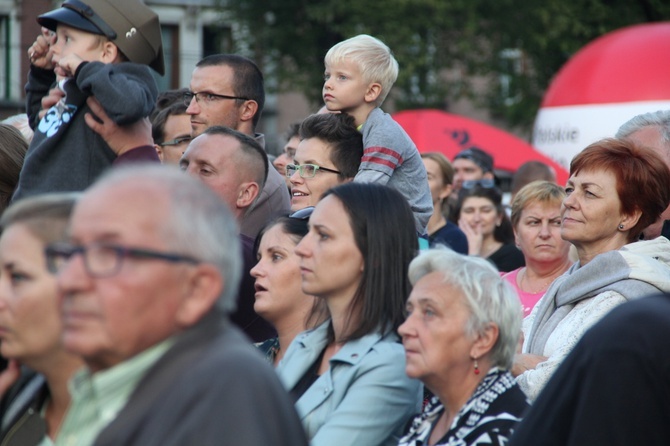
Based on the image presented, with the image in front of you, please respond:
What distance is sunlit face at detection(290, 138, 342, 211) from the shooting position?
5.77 meters

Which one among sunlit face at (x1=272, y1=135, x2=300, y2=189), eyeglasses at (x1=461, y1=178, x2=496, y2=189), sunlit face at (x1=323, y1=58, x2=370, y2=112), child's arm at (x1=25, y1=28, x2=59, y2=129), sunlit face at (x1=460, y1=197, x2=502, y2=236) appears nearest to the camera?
child's arm at (x1=25, y1=28, x2=59, y2=129)

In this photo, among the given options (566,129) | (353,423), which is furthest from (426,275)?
(566,129)

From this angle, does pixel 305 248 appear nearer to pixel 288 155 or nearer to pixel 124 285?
pixel 124 285

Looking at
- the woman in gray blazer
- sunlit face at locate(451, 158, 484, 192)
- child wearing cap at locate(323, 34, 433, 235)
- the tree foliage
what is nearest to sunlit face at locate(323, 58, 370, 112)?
child wearing cap at locate(323, 34, 433, 235)

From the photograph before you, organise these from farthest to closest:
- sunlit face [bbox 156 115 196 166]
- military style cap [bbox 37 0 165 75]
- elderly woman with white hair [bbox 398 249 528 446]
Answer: sunlit face [bbox 156 115 196 166] → military style cap [bbox 37 0 165 75] → elderly woman with white hair [bbox 398 249 528 446]

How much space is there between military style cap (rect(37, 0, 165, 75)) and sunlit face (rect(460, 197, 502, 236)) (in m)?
3.94

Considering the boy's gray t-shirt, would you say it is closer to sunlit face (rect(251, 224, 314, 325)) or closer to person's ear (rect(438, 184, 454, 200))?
sunlit face (rect(251, 224, 314, 325))

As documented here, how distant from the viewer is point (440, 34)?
24594 mm

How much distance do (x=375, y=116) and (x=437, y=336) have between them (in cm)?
218

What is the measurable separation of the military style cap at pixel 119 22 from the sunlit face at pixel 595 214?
221 cm

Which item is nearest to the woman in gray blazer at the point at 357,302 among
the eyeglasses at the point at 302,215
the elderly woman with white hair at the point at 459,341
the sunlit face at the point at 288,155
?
the elderly woman with white hair at the point at 459,341

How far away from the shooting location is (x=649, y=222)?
5.17 meters

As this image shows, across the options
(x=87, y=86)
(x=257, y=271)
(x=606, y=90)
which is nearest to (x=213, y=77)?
(x=87, y=86)

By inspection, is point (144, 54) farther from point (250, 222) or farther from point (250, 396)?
point (250, 396)
